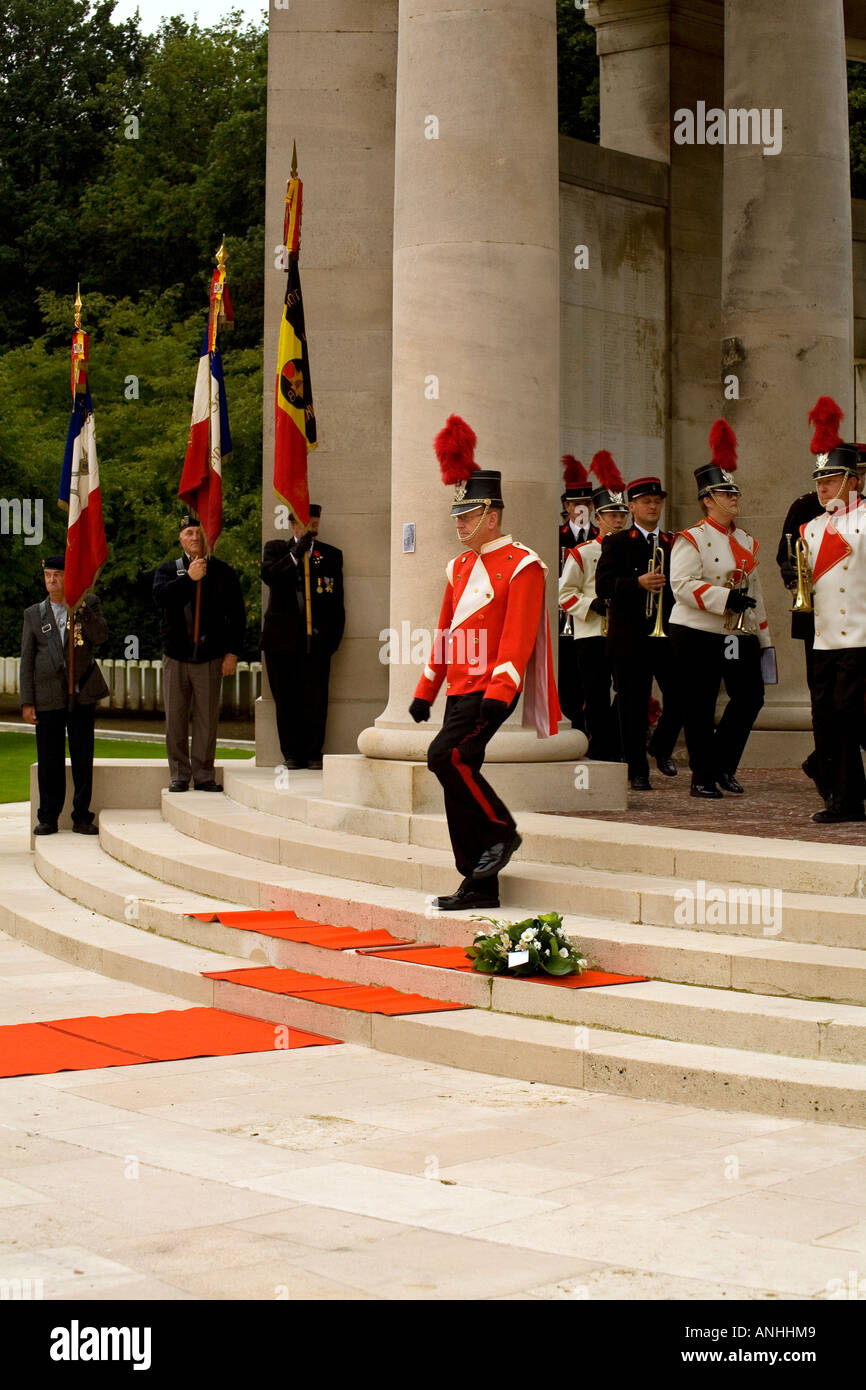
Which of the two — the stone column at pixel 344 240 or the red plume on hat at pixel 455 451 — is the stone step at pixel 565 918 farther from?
the stone column at pixel 344 240

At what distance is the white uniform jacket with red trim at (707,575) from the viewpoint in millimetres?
12797

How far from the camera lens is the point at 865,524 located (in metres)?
11.1

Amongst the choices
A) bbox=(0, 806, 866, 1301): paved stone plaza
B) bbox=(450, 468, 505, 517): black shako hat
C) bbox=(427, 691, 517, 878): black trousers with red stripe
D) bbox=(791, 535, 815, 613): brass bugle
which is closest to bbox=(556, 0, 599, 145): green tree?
bbox=(791, 535, 815, 613): brass bugle

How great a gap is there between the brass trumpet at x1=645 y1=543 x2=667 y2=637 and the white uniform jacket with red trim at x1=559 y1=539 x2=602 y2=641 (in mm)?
613

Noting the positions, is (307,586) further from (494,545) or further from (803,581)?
(494,545)

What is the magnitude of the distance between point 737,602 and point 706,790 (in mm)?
1359

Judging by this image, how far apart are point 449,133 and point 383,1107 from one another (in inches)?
273

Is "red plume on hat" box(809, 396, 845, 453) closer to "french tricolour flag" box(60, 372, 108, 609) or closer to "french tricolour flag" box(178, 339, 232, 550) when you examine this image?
"french tricolour flag" box(178, 339, 232, 550)

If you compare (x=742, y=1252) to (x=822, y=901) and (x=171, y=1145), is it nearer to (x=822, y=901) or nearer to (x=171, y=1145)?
(x=171, y=1145)

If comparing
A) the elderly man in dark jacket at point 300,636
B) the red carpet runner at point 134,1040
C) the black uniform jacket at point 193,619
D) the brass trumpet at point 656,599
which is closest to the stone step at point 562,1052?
the red carpet runner at point 134,1040

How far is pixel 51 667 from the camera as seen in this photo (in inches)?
578

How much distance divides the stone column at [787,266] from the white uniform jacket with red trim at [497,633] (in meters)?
6.60

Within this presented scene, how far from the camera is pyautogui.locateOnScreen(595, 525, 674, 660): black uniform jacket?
45.4 ft

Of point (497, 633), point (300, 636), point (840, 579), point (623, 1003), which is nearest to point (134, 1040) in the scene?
point (623, 1003)
